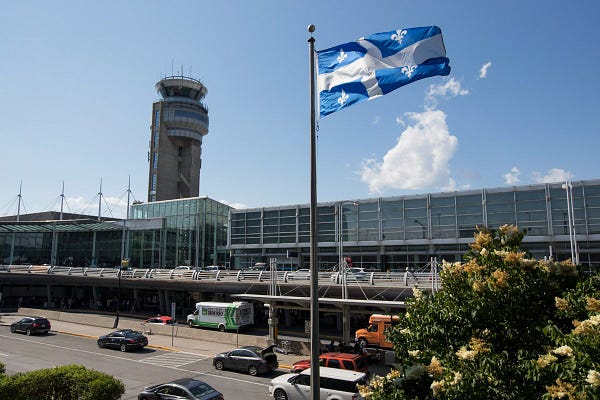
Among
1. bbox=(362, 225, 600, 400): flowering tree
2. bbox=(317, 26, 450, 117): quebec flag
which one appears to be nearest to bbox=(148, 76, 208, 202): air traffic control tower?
bbox=(317, 26, 450, 117): quebec flag

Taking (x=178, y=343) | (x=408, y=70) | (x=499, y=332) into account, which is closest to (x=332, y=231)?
(x=178, y=343)

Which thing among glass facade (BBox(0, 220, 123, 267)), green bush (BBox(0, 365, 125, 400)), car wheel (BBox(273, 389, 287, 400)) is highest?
glass facade (BBox(0, 220, 123, 267))

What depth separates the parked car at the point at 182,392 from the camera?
1700 cm

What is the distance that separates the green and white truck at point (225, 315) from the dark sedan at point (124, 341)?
8240 millimetres

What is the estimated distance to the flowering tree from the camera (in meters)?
5.64

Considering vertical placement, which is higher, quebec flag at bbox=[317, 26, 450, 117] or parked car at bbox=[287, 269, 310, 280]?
quebec flag at bbox=[317, 26, 450, 117]

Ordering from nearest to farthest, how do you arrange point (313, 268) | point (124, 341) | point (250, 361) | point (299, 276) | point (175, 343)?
1. point (313, 268)
2. point (250, 361)
3. point (124, 341)
4. point (175, 343)
5. point (299, 276)

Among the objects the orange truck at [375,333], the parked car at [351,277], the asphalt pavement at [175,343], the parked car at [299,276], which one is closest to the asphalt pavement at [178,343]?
the asphalt pavement at [175,343]

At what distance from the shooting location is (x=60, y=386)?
13.4 meters

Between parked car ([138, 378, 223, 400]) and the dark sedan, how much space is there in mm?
13573

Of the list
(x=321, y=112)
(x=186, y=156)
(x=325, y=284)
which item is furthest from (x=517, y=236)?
(x=186, y=156)

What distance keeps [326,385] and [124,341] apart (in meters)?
18.5

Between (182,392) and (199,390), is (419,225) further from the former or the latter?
(182,392)

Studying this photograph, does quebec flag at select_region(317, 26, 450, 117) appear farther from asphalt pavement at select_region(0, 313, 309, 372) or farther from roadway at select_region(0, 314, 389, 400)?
asphalt pavement at select_region(0, 313, 309, 372)
